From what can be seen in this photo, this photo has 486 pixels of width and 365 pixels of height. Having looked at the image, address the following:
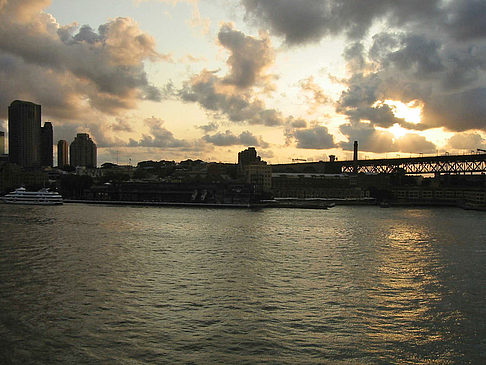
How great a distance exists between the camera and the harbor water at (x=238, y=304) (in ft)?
23.9

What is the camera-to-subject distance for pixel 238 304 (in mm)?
9859

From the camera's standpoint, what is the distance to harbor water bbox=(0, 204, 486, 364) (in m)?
7.29

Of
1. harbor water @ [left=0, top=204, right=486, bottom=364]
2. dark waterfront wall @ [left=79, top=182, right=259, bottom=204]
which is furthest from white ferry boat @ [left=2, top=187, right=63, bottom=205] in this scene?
harbor water @ [left=0, top=204, right=486, bottom=364]

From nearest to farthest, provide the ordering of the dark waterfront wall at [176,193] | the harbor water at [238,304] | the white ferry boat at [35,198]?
the harbor water at [238,304]
the white ferry boat at [35,198]
the dark waterfront wall at [176,193]

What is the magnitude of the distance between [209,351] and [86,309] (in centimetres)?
359

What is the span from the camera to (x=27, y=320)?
336 inches

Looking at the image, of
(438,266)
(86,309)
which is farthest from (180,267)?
(438,266)

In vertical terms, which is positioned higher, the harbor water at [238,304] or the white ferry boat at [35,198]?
the white ferry boat at [35,198]

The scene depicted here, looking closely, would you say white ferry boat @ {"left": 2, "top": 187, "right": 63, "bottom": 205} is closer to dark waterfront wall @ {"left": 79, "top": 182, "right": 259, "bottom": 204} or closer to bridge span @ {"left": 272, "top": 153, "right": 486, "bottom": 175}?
dark waterfront wall @ {"left": 79, "top": 182, "right": 259, "bottom": 204}

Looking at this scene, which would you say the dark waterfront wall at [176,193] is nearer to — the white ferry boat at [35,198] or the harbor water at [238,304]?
the white ferry boat at [35,198]

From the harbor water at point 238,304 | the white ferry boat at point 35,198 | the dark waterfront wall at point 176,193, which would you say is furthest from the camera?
the dark waterfront wall at point 176,193

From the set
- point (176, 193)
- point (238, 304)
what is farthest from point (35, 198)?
point (238, 304)

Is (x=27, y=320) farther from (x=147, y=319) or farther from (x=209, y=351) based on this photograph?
(x=209, y=351)

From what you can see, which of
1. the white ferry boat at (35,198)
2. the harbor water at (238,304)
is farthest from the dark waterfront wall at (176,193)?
the harbor water at (238,304)
